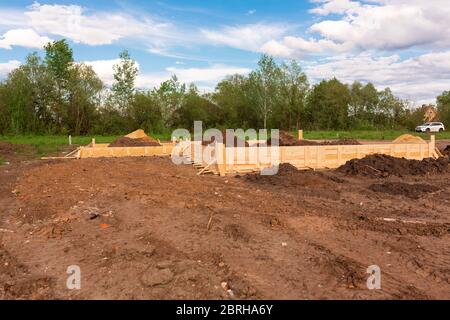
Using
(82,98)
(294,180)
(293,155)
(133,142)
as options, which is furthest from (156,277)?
(82,98)

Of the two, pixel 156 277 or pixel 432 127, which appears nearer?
pixel 156 277

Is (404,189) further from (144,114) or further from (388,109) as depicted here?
(388,109)

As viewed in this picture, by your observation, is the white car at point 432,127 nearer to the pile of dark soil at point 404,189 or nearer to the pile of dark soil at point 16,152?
the pile of dark soil at point 404,189

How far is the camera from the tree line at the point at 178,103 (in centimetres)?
3909

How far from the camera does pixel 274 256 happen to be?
17.3 feet

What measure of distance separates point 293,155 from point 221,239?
8.38 metres

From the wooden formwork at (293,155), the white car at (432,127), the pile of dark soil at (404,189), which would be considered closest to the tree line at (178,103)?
the white car at (432,127)

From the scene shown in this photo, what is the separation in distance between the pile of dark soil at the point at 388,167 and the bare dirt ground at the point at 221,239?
2.32 metres

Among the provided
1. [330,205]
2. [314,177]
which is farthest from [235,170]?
[330,205]

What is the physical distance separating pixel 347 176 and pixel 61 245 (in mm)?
9059

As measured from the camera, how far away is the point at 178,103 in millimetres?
46500

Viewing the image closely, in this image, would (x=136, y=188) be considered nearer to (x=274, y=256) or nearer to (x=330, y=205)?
(x=330, y=205)

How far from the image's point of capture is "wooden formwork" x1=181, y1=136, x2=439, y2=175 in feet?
42.2

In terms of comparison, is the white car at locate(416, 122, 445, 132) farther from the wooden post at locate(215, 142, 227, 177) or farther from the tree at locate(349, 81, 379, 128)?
the wooden post at locate(215, 142, 227, 177)
